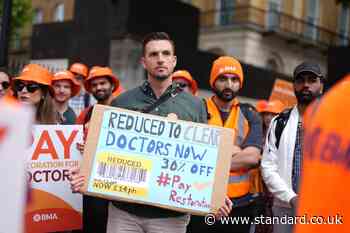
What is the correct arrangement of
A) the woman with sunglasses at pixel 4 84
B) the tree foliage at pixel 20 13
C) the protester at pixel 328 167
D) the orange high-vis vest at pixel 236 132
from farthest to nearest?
the tree foliage at pixel 20 13 < the woman with sunglasses at pixel 4 84 < the orange high-vis vest at pixel 236 132 < the protester at pixel 328 167

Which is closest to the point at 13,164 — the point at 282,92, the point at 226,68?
the point at 226,68

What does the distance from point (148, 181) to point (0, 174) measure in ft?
5.55

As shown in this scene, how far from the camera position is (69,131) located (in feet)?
14.8

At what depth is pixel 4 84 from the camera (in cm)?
507

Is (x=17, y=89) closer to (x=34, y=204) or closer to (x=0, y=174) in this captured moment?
(x=34, y=204)

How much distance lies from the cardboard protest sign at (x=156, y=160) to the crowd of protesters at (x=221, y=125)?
13 centimetres

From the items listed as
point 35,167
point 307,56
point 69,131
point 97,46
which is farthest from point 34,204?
point 307,56

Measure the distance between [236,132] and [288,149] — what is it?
18.5 inches

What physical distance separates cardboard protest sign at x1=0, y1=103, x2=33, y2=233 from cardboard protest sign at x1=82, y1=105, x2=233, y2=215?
1.59 meters

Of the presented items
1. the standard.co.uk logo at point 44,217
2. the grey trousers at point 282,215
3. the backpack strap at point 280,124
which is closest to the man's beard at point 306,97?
the backpack strap at point 280,124

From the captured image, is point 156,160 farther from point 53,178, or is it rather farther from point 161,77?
point 53,178

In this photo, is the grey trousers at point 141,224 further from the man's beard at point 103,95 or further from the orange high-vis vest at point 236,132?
the man's beard at point 103,95

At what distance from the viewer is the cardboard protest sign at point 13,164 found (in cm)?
193

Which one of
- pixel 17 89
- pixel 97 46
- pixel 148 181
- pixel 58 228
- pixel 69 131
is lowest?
pixel 58 228
